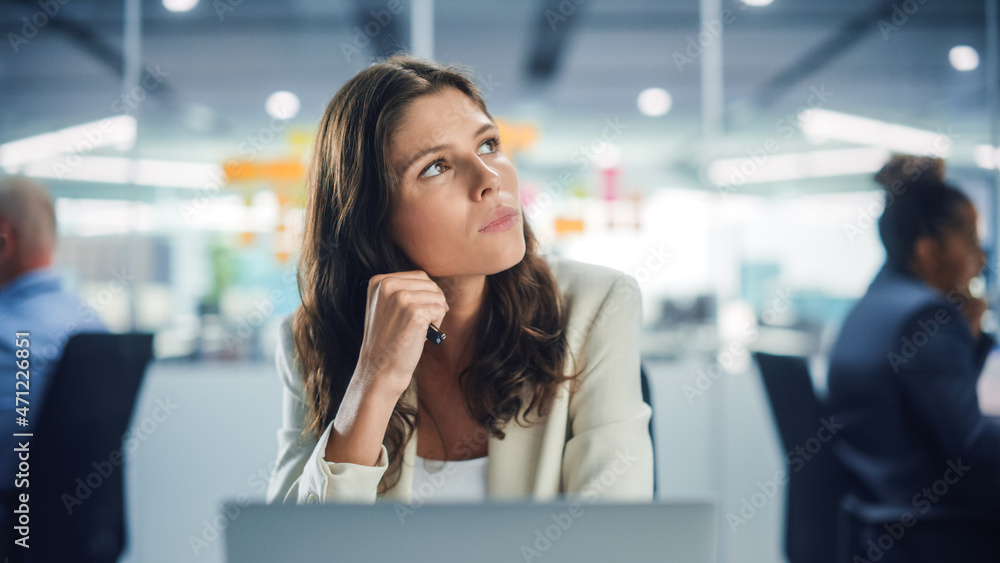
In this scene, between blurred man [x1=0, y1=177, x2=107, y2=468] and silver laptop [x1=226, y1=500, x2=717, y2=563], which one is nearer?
silver laptop [x1=226, y1=500, x2=717, y2=563]

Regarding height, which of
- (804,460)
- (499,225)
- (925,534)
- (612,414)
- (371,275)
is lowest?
(925,534)

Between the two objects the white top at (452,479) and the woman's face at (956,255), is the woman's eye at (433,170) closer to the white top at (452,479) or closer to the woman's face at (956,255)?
the white top at (452,479)

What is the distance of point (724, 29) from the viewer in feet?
10.9

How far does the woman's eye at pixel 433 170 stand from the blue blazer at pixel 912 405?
1444 millimetres

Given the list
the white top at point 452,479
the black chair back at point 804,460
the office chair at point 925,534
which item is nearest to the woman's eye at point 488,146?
the white top at point 452,479

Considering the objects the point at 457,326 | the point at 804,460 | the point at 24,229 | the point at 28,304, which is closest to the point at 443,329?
the point at 457,326

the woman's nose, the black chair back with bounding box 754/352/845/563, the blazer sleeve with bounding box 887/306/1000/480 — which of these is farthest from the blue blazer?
the woman's nose

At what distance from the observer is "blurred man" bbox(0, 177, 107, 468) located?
5.97 feet

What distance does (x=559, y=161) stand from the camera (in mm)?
3361

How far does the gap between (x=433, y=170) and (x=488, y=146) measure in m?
0.14

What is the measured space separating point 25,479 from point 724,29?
354 centimetres

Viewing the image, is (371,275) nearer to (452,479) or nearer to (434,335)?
(434,335)

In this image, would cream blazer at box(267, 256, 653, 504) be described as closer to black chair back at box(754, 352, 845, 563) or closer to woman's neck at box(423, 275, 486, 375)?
woman's neck at box(423, 275, 486, 375)

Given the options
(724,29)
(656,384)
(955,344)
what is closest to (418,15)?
(724,29)
